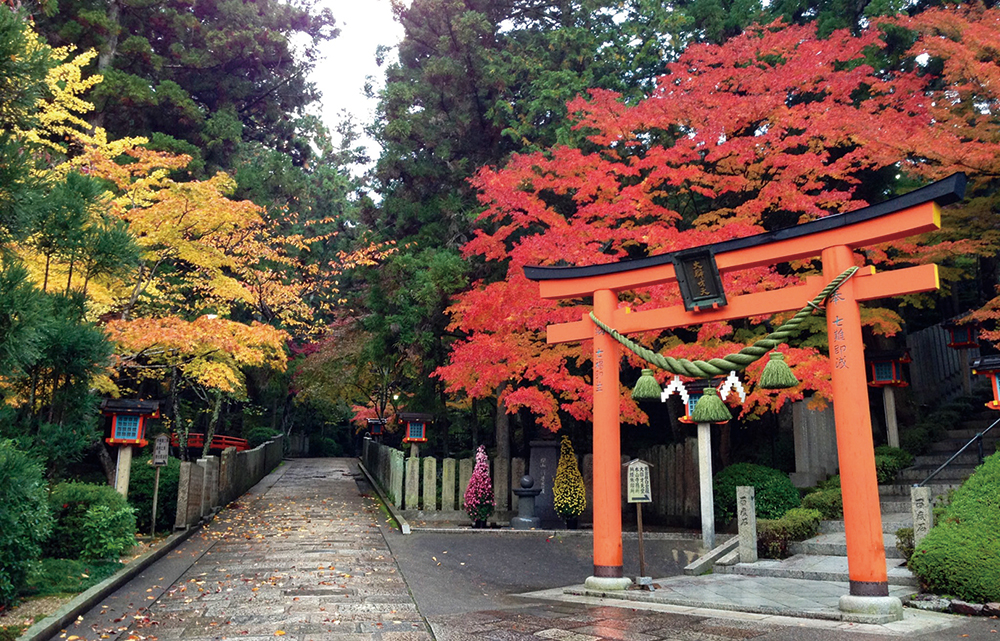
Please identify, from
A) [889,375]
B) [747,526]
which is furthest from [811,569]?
[889,375]

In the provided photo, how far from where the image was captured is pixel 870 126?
39.8 ft

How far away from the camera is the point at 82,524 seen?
9.55 meters

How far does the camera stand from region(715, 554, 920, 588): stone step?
333 inches

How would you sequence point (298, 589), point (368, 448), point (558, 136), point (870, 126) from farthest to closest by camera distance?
point (368, 448)
point (558, 136)
point (870, 126)
point (298, 589)

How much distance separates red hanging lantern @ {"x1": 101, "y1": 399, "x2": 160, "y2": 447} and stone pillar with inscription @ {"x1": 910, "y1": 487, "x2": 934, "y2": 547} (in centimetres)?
1200

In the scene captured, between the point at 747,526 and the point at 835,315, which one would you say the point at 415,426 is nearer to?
the point at 747,526

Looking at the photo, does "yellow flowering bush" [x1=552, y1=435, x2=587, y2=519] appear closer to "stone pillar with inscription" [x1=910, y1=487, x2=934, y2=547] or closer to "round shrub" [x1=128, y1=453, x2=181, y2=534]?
"stone pillar with inscription" [x1=910, y1=487, x2=934, y2=547]

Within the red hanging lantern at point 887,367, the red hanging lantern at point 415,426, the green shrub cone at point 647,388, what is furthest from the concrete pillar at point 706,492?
the red hanging lantern at point 415,426

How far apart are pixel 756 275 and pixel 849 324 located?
410 centimetres

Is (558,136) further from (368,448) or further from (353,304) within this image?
(368,448)

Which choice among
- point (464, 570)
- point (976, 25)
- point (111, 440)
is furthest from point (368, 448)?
point (976, 25)

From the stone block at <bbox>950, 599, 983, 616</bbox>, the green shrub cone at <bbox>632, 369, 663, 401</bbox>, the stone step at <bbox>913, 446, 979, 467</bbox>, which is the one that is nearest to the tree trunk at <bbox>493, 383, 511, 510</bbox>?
the green shrub cone at <bbox>632, 369, 663, 401</bbox>

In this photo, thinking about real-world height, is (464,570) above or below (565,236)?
below

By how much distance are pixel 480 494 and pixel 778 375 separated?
27.4ft
